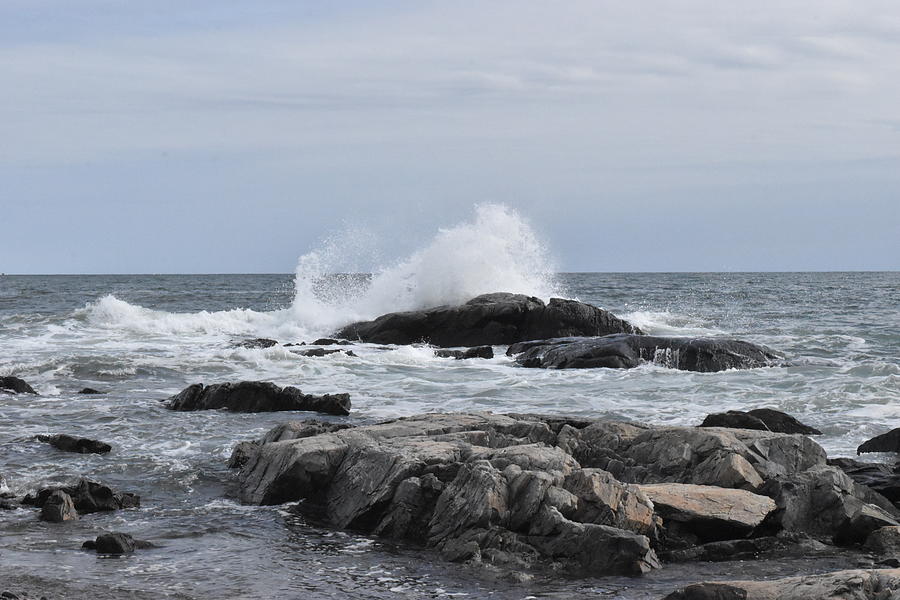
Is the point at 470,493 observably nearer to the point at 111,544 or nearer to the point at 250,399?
the point at 111,544

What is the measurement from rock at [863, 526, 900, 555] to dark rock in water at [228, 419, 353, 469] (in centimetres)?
642

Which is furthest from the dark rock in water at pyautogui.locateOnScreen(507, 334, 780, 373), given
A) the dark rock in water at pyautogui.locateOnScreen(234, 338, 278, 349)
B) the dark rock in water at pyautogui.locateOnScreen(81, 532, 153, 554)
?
the dark rock in water at pyautogui.locateOnScreen(81, 532, 153, 554)

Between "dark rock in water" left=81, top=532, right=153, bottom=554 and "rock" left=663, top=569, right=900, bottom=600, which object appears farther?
"dark rock in water" left=81, top=532, right=153, bottom=554

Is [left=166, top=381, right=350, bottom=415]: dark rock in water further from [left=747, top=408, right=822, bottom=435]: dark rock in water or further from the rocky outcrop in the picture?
[left=747, top=408, right=822, bottom=435]: dark rock in water

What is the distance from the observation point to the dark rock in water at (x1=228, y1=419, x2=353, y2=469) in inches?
498

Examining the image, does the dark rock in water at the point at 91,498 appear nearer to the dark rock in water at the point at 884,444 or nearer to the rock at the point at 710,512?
the rock at the point at 710,512

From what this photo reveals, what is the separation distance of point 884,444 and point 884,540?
4.32 metres

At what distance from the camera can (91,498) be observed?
34.6 ft

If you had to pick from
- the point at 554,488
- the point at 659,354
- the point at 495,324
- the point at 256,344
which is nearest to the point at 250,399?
the point at 554,488

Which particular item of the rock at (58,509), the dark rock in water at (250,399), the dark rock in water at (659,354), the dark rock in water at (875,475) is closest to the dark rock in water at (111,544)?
the rock at (58,509)

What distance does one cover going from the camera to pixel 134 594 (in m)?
7.69

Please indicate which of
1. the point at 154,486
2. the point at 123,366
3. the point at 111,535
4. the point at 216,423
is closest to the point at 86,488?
the point at 154,486

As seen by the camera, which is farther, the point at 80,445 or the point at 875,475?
the point at 80,445

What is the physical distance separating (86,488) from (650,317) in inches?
1154
